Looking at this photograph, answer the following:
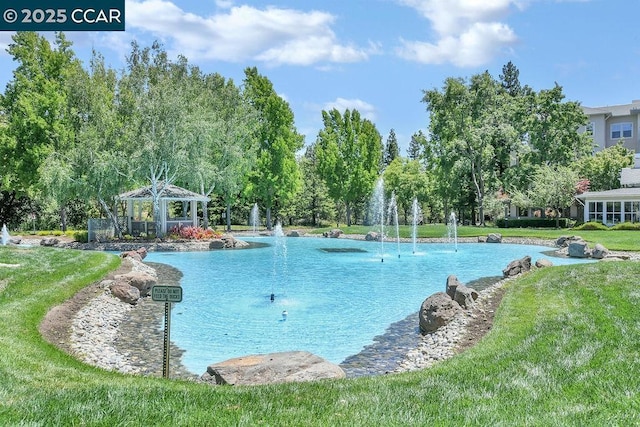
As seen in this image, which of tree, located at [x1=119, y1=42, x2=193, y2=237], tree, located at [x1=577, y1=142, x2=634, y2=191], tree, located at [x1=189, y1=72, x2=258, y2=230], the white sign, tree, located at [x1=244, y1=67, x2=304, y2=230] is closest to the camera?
the white sign

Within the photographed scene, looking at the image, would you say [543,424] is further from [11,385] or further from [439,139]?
[439,139]

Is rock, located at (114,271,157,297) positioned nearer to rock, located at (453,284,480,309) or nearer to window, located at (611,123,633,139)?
rock, located at (453,284,480,309)

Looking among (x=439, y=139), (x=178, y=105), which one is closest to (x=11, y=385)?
(x=178, y=105)

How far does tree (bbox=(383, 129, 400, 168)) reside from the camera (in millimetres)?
73812

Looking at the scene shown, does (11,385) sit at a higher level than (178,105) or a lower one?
lower

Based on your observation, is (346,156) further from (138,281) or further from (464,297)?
(464,297)

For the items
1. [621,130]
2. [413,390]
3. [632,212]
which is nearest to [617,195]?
[632,212]

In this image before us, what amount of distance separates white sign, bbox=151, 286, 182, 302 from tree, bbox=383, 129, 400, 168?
68.1 metres

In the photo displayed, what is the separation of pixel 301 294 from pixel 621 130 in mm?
48878

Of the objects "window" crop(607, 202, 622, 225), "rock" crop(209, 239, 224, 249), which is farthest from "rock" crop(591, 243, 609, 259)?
"rock" crop(209, 239, 224, 249)

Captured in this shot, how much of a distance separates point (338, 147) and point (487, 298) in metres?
36.4

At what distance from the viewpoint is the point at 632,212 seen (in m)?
36.5

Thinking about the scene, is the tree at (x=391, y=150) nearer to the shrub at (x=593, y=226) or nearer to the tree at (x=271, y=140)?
the tree at (x=271, y=140)

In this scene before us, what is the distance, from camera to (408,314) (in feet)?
37.9
